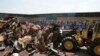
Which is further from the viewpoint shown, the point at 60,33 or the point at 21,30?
the point at 60,33

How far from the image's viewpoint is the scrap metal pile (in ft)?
31.8

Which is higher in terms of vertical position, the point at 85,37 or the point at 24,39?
the point at 24,39

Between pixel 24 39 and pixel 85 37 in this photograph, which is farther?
pixel 85 37

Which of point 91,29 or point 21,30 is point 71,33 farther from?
point 21,30

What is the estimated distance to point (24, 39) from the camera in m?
10.2

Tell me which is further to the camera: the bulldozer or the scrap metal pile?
the bulldozer

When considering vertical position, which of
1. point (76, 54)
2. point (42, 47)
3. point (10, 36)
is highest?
point (10, 36)

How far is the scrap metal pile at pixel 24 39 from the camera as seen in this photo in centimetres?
970

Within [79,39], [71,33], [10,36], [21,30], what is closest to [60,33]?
[71,33]

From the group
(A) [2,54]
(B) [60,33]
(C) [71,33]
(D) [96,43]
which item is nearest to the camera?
(A) [2,54]

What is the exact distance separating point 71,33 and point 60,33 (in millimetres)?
1115

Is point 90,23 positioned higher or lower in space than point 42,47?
higher

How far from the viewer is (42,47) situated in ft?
34.3

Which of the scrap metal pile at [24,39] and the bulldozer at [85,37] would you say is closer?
the scrap metal pile at [24,39]
